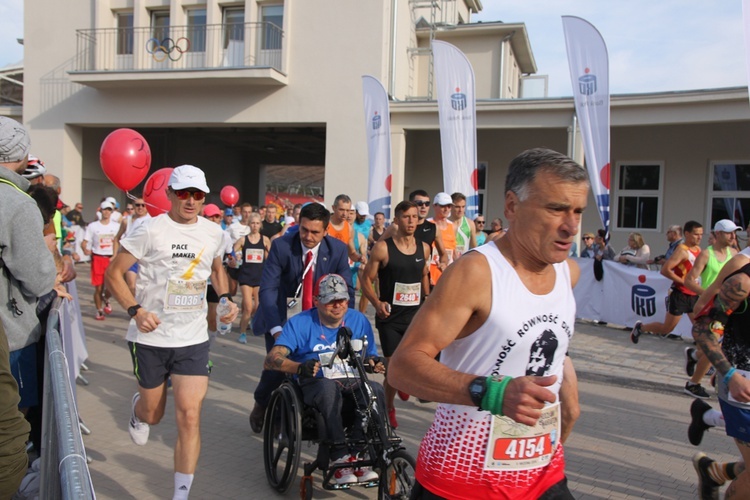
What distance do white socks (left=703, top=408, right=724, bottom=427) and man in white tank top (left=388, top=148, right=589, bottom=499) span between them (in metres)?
2.74

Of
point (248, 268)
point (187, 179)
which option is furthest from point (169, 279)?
point (248, 268)

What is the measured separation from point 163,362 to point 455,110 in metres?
10.5

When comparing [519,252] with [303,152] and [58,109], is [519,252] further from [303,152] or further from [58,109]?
[303,152]

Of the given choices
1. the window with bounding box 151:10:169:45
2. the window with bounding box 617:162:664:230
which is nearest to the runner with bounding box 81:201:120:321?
the window with bounding box 151:10:169:45

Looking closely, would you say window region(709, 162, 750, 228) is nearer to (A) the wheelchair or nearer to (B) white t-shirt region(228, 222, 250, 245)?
(B) white t-shirt region(228, 222, 250, 245)

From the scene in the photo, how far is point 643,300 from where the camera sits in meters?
11.3

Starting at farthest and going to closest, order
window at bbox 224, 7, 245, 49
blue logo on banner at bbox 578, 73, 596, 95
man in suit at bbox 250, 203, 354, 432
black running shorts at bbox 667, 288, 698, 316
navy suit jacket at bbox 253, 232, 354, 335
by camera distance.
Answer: window at bbox 224, 7, 245, 49
blue logo on banner at bbox 578, 73, 596, 95
black running shorts at bbox 667, 288, 698, 316
navy suit jacket at bbox 253, 232, 354, 335
man in suit at bbox 250, 203, 354, 432

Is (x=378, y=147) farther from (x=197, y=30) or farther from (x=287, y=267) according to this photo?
(x=197, y=30)

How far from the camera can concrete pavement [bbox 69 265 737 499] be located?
461 centimetres

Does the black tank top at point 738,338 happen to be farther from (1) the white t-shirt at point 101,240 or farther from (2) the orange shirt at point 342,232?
(1) the white t-shirt at point 101,240

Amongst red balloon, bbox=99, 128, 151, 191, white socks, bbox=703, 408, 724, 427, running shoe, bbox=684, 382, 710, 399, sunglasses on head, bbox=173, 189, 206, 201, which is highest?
red balloon, bbox=99, 128, 151, 191

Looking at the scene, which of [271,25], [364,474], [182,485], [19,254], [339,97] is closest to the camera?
[19,254]

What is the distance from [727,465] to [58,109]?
2352 cm

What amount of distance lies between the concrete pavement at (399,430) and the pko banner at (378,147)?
17.6 feet
